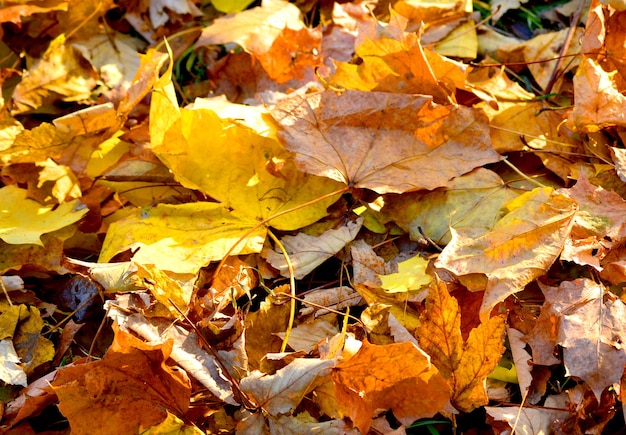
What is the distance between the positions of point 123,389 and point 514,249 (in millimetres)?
756

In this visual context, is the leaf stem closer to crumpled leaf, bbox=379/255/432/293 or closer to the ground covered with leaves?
the ground covered with leaves

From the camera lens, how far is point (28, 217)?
1520mm

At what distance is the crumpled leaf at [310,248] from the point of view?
4.61 feet

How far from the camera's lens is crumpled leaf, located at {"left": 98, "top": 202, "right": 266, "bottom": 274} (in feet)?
4.37

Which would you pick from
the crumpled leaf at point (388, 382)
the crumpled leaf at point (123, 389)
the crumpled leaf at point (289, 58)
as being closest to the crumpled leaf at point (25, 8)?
the crumpled leaf at point (289, 58)

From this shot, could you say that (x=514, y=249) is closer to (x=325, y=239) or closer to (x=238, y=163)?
(x=325, y=239)

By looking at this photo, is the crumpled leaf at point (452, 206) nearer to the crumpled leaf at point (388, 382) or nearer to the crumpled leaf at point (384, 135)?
the crumpled leaf at point (384, 135)

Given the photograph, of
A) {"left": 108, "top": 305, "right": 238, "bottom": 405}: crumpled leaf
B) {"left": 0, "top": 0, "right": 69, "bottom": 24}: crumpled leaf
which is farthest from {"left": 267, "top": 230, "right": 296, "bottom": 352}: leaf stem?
{"left": 0, "top": 0, "right": 69, "bottom": 24}: crumpled leaf

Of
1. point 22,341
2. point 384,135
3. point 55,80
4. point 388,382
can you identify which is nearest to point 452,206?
point 384,135

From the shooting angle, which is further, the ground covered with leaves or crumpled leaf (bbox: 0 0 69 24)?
crumpled leaf (bbox: 0 0 69 24)

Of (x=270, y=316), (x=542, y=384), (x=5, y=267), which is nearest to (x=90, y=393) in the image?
(x=270, y=316)

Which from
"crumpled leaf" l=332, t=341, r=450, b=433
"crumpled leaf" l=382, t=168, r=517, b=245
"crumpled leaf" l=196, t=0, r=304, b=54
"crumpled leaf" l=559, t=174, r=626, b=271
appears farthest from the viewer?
"crumpled leaf" l=196, t=0, r=304, b=54

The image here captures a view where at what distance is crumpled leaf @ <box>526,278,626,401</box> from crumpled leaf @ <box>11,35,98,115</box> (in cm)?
142

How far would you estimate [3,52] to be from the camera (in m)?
2.01
